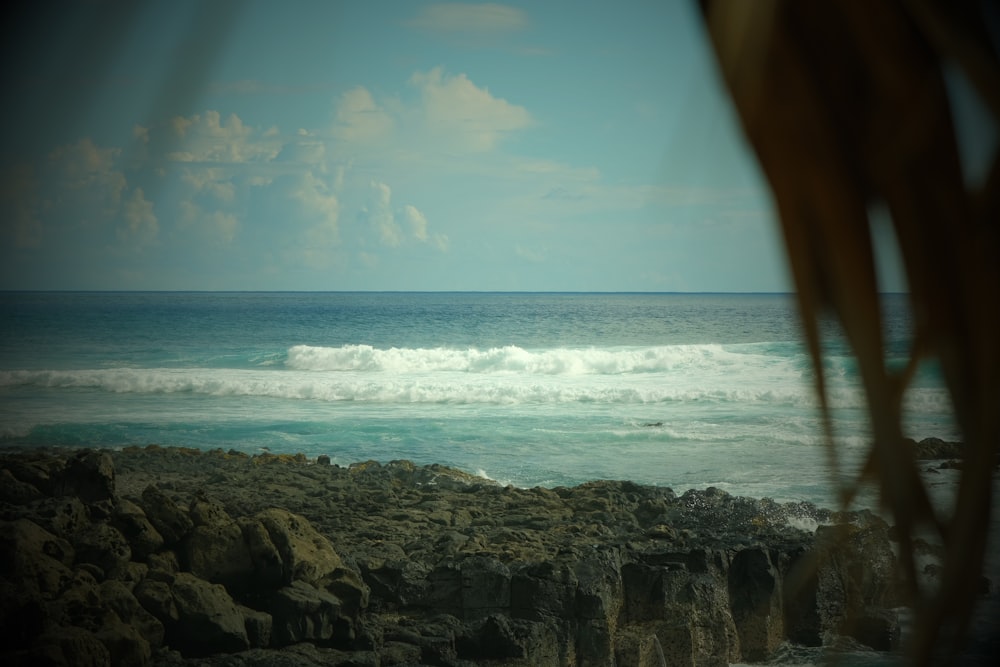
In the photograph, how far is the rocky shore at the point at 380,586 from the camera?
89.7 inches

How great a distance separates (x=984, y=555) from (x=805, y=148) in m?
0.07

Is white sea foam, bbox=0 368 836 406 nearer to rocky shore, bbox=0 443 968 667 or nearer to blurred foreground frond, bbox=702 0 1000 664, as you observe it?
rocky shore, bbox=0 443 968 667

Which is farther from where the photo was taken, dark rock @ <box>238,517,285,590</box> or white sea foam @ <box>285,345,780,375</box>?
white sea foam @ <box>285,345,780,375</box>

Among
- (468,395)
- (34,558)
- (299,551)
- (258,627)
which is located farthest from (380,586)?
(468,395)

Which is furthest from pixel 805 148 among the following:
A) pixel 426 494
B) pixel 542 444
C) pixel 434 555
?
pixel 542 444

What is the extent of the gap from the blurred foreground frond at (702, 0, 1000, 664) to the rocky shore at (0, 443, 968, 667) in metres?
1.99

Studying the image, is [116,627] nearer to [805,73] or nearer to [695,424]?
[805,73]

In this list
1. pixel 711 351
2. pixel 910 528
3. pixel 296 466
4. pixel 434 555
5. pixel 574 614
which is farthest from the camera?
pixel 711 351

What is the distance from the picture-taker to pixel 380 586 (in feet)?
9.17

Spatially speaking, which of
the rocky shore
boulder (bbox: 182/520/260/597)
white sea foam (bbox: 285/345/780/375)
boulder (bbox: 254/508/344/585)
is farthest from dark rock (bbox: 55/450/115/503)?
white sea foam (bbox: 285/345/780/375)

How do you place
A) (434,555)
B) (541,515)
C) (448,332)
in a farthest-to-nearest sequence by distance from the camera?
(448,332), (541,515), (434,555)

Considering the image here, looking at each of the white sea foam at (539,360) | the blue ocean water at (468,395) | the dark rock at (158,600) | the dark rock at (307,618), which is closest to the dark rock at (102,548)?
the dark rock at (158,600)

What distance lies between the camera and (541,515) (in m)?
3.54

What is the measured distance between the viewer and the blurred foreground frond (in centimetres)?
13
